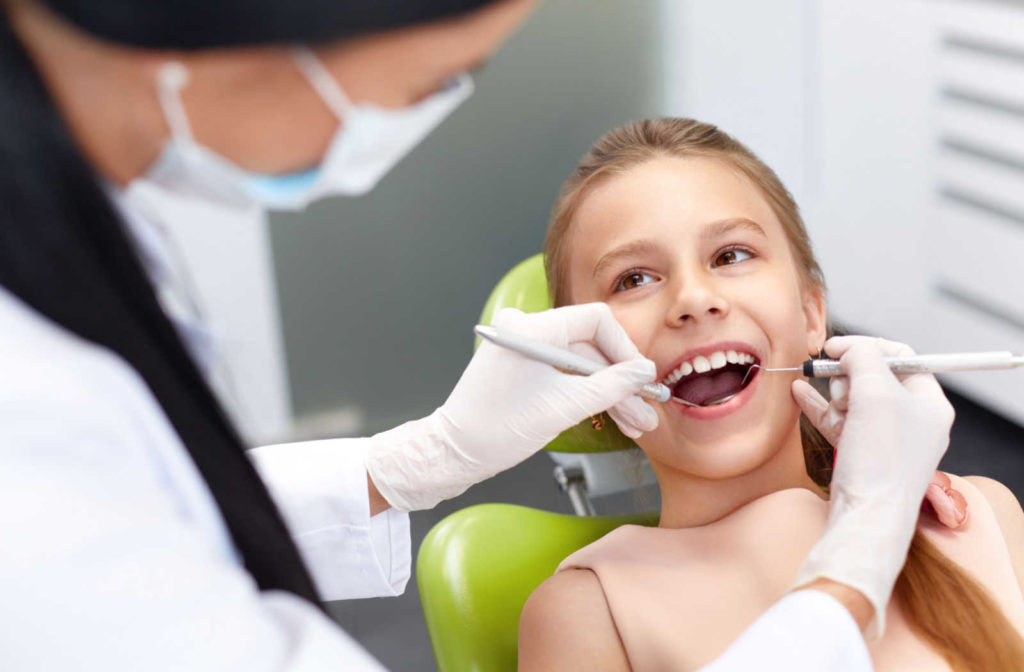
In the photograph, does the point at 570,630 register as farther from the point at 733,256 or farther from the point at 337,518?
the point at 733,256

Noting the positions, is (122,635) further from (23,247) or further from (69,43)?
(69,43)

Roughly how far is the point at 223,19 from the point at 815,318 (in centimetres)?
103

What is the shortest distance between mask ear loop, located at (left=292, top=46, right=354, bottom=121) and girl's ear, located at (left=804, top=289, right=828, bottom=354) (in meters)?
0.88

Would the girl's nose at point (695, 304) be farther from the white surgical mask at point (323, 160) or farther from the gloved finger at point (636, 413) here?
the white surgical mask at point (323, 160)

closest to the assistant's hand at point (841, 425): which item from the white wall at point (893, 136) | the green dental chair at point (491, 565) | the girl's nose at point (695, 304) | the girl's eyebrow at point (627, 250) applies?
the girl's nose at point (695, 304)

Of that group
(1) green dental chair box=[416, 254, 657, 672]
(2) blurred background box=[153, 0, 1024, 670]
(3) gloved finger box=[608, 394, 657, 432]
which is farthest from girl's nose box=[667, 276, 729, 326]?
(2) blurred background box=[153, 0, 1024, 670]

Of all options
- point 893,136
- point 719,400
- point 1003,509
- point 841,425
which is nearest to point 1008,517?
point 1003,509

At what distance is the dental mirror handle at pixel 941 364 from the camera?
3.40ft

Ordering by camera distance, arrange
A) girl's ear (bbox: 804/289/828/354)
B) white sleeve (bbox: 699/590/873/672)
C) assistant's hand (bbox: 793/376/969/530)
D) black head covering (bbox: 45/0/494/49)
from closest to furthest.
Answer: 1. black head covering (bbox: 45/0/494/49)
2. white sleeve (bbox: 699/590/873/672)
3. assistant's hand (bbox: 793/376/969/530)
4. girl's ear (bbox: 804/289/828/354)

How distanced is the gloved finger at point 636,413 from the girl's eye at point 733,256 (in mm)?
216

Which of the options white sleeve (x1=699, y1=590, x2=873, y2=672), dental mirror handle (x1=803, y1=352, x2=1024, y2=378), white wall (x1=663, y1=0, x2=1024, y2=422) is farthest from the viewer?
white wall (x1=663, y1=0, x2=1024, y2=422)

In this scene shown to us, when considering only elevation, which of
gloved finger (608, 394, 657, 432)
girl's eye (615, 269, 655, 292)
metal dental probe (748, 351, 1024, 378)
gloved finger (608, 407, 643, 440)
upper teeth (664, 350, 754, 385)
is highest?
girl's eye (615, 269, 655, 292)

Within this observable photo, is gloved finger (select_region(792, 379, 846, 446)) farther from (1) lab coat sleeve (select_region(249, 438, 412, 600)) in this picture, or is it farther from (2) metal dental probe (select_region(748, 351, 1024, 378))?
(1) lab coat sleeve (select_region(249, 438, 412, 600))

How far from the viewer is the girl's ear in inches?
54.3
